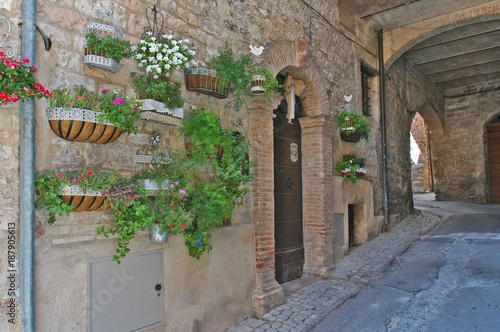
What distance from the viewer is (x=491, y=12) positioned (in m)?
8.07

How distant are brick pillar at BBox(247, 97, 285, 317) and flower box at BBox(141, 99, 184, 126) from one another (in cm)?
152

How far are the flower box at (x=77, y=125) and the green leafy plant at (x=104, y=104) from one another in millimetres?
52

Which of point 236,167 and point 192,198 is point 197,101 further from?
point 192,198

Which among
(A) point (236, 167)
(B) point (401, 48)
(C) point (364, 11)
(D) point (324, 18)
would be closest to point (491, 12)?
(B) point (401, 48)

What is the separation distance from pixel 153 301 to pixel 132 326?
0.89 feet

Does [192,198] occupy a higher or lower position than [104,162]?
lower

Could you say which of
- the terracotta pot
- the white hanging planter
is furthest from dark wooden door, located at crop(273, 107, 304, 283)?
the terracotta pot

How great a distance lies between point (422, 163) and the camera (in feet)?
62.6

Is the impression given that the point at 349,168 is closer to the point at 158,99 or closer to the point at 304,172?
the point at 304,172

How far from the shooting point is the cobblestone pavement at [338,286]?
14.6 feet

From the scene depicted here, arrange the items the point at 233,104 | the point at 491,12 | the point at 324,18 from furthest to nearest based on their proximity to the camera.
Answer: the point at 491,12 → the point at 324,18 → the point at 233,104

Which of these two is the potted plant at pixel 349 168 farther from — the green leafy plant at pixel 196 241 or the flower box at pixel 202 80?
the green leafy plant at pixel 196 241

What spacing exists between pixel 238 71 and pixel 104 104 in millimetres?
1898

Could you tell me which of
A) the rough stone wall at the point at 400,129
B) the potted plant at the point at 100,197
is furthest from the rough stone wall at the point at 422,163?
the potted plant at the point at 100,197
